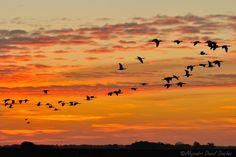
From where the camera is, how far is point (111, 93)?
3292 inches

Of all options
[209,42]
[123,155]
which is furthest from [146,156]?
[209,42]

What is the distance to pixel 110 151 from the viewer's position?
141375 millimetres

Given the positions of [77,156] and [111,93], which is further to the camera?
[77,156]

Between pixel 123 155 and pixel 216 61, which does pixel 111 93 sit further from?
pixel 123 155

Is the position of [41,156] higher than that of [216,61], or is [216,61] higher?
[216,61]

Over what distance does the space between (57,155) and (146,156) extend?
→ 17854 millimetres

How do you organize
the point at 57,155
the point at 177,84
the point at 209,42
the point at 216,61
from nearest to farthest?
the point at 209,42, the point at 216,61, the point at 177,84, the point at 57,155

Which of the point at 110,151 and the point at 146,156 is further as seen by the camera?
the point at 110,151

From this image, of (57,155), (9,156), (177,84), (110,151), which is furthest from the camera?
(110,151)

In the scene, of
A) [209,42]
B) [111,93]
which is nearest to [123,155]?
[111,93]

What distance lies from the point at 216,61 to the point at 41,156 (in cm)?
5465

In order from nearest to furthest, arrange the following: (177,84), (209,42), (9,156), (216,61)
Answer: (209,42), (216,61), (177,84), (9,156)

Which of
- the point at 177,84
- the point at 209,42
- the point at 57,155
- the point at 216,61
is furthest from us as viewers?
the point at 57,155

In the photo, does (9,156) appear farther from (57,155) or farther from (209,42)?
(209,42)
